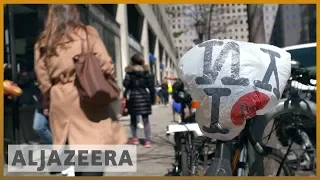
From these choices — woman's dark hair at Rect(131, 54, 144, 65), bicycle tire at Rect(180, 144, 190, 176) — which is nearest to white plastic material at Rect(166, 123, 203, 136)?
bicycle tire at Rect(180, 144, 190, 176)

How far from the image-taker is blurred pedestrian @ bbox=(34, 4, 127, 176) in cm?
325

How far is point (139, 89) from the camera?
7828mm

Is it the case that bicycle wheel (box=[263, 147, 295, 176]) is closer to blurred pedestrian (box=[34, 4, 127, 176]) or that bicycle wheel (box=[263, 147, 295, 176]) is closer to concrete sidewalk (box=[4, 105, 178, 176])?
blurred pedestrian (box=[34, 4, 127, 176])

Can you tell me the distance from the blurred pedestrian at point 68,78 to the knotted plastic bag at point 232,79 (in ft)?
4.29

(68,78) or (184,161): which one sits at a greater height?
(68,78)

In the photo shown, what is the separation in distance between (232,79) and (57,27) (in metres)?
1.71

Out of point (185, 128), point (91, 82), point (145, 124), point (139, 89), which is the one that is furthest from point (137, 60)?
point (91, 82)

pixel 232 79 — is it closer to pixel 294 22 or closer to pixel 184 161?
pixel 184 161

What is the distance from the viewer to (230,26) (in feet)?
66.0

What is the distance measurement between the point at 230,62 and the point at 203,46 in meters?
Result: 0.16

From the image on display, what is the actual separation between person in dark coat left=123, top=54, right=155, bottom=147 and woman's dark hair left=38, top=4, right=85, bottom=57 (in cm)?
439

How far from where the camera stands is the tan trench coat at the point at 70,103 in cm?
325

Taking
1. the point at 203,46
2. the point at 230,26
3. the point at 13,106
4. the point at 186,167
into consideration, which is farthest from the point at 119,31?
the point at 203,46

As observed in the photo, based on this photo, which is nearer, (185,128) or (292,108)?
(292,108)
